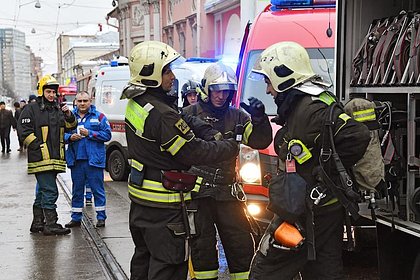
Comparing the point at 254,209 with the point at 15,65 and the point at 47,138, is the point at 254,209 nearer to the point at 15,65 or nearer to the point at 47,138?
the point at 47,138

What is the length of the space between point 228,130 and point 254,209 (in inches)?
46.7

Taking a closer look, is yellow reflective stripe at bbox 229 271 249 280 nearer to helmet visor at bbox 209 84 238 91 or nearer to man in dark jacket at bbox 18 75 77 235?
helmet visor at bbox 209 84 238 91

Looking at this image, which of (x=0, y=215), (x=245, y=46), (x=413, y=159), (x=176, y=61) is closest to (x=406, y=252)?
(x=413, y=159)

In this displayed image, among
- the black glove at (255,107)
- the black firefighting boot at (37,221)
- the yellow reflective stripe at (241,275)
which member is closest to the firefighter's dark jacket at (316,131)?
the black glove at (255,107)

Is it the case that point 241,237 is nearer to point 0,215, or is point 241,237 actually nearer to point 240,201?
point 240,201

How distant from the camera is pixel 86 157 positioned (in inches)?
318

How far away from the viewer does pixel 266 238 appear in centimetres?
403

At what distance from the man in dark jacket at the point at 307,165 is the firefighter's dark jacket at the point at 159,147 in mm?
515

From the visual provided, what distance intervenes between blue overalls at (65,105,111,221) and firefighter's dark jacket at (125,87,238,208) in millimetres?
3918

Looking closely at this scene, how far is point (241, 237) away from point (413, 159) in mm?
1541

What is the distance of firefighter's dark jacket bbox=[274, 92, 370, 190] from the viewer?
12.1 ft

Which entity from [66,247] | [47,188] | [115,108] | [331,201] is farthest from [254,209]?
[115,108]

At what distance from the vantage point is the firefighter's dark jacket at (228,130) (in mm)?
4621

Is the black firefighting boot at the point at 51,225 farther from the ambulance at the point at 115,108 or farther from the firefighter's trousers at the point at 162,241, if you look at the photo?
the ambulance at the point at 115,108
